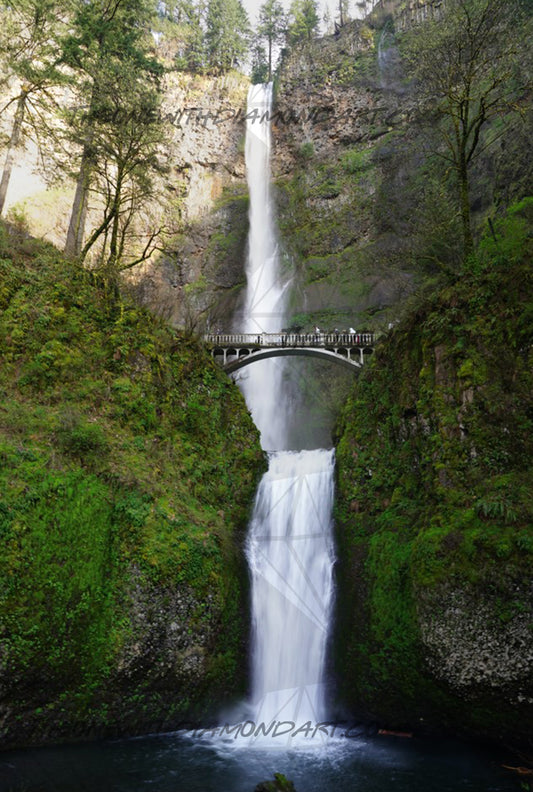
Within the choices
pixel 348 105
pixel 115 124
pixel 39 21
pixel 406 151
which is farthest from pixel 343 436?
pixel 348 105

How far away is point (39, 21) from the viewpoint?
19016 mm

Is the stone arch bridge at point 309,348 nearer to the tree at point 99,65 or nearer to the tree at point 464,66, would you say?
the tree at point 99,65

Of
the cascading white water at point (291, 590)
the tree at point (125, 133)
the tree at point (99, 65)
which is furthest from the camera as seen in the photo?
the tree at point (99, 65)

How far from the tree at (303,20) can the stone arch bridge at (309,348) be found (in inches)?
1727

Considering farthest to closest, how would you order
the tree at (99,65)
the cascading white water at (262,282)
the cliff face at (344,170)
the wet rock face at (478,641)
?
the cliff face at (344,170)
the cascading white water at (262,282)
the tree at (99,65)
the wet rock face at (478,641)

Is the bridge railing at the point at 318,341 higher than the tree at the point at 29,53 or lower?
lower

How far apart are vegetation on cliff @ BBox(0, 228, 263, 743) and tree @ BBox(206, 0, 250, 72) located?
154 feet

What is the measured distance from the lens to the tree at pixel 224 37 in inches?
2095

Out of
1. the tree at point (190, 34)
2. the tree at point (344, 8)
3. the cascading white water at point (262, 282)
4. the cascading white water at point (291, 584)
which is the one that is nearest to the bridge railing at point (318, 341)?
the cascading white water at point (262, 282)

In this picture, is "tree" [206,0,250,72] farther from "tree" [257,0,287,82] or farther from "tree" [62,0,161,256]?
"tree" [62,0,161,256]

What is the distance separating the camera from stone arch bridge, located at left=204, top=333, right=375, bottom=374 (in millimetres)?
28453

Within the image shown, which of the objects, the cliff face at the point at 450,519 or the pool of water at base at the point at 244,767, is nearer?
the pool of water at base at the point at 244,767

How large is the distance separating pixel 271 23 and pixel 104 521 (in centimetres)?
6810

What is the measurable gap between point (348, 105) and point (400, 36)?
26.6 ft
